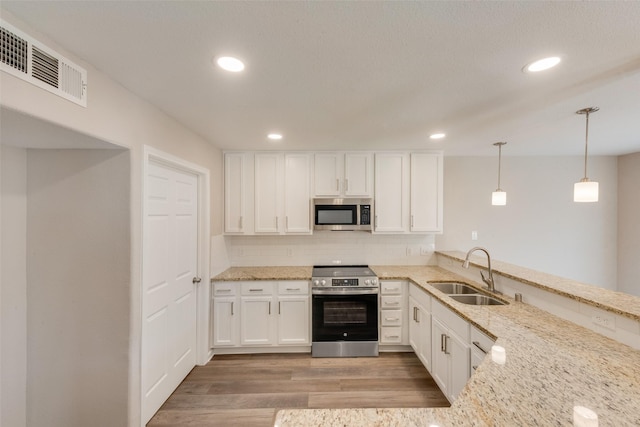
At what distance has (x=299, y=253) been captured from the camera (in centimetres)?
359

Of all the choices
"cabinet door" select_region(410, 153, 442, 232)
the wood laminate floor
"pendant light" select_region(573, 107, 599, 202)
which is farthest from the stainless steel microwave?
"pendant light" select_region(573, 107, 599, 202)

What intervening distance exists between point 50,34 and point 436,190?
3556mm

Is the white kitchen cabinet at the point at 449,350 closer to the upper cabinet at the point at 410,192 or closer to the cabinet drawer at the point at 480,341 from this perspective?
the cabinet drawer at the point at 480,341

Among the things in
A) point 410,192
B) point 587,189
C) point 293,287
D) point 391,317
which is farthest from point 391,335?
point 587,189

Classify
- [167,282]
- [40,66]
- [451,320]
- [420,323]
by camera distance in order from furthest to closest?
[420,323] < [167,282] < [451,320] < [40,66]

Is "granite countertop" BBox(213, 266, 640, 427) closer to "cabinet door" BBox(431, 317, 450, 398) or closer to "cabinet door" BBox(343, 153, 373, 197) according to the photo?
"cabinet door" BBox(431, 317, 450, 398)

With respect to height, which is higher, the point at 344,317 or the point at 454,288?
the point at 454,288

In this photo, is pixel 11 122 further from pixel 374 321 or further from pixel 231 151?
pixel 374 321

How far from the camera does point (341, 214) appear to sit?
3.28 metres

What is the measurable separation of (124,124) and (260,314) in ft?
7.47

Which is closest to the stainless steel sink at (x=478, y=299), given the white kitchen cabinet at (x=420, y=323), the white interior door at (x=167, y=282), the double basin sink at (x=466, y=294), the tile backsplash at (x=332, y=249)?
the double basin sink at (x=466, y=294)

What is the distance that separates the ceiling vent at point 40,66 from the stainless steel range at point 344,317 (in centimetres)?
247

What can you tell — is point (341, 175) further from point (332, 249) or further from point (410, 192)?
point (332, 249)

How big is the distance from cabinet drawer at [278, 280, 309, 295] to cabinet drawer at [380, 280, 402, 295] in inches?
35.5
